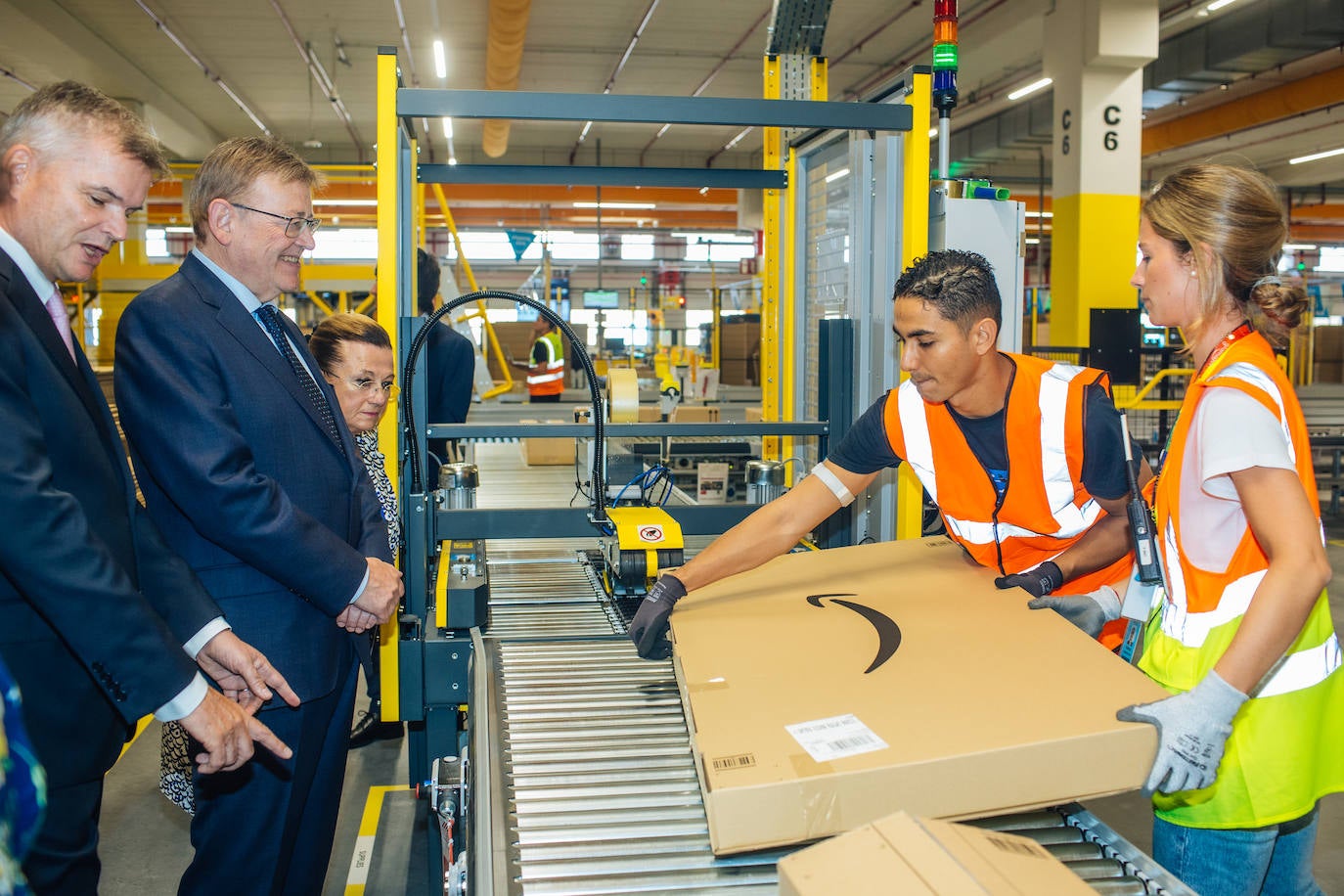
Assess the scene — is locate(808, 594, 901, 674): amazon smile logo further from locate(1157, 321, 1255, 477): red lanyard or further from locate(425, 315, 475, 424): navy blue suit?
locate(425, 315, 475, 424): navy blue suit

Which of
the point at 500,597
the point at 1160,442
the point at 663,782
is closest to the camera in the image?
the point at 663,782

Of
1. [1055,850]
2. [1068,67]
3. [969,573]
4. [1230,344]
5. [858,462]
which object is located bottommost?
[1055,850]

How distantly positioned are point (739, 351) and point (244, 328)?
12.2m

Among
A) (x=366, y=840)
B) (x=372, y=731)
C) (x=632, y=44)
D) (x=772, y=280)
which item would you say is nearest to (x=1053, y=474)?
(x=366, y=840)

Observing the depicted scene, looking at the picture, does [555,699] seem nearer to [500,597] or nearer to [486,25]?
[500,597]

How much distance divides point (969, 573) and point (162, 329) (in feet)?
4.87

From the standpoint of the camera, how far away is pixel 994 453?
1.90 meters

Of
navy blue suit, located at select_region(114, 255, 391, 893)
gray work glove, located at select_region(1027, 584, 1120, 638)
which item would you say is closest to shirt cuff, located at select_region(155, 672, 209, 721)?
navy blue suit, located at select_region(114, 255, 391, 893)

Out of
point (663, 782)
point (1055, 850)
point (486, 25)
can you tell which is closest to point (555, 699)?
point (663, 782)

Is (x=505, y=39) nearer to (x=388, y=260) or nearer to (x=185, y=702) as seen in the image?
(x=388, y=260)

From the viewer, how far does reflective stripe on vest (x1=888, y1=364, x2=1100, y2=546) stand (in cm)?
185

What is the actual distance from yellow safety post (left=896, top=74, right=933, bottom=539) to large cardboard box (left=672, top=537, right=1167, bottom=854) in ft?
3.80

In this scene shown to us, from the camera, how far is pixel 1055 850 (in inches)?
48.8

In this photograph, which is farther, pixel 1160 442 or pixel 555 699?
pixel 1160 442
